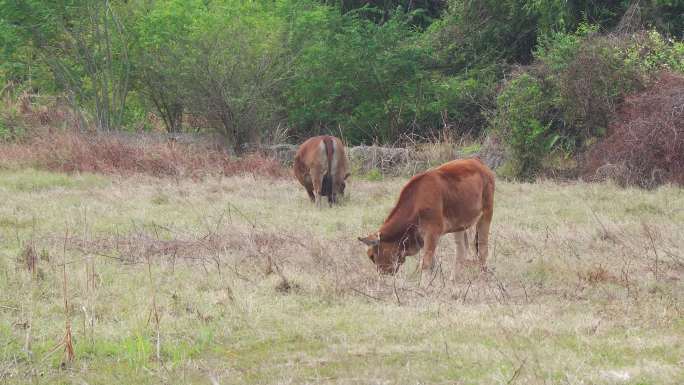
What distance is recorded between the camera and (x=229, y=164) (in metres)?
18.4

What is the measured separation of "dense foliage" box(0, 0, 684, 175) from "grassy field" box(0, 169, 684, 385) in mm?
4964

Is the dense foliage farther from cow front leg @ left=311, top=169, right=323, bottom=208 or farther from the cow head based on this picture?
the cow head

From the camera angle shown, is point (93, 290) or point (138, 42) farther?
point (138, 42)

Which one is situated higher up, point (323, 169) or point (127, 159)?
point (323, 169)

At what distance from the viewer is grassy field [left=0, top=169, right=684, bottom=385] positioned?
19.7 feet

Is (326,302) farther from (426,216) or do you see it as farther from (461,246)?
(461,246)

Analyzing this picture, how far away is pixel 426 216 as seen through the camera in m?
8.99

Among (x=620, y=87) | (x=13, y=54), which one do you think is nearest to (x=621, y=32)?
(x=620, y=87)

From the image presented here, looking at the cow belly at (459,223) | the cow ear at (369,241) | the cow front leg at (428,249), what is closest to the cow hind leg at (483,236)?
the cow belly at (459,223)

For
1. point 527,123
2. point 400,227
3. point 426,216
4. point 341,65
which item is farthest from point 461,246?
point 341,65

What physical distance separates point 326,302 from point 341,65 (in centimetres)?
A: 1613

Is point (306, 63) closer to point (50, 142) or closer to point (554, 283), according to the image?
point (50, 142)

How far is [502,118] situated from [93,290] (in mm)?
11745

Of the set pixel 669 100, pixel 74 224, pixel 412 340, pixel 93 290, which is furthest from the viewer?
pixel 669 100
